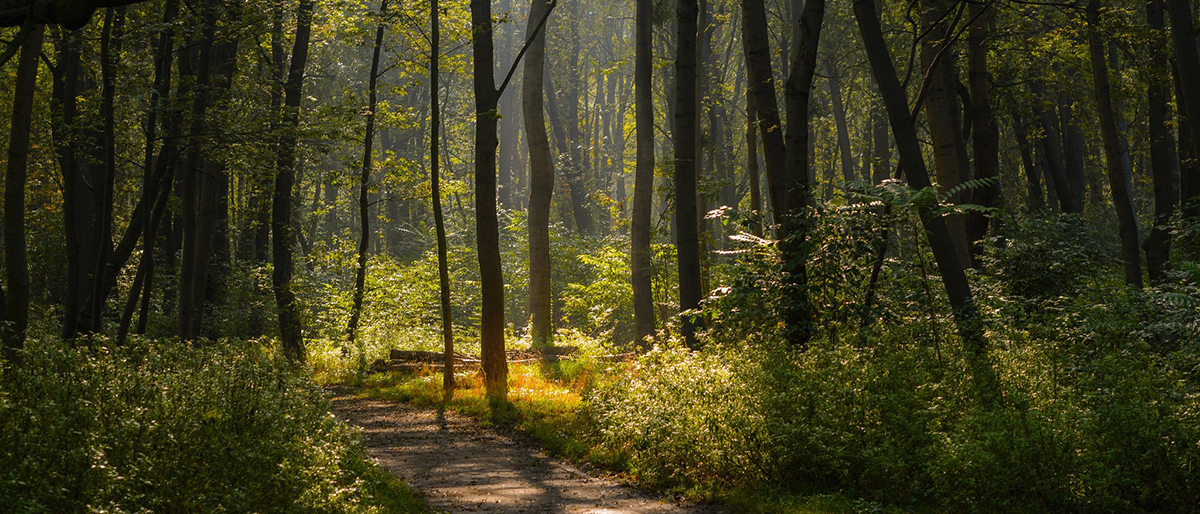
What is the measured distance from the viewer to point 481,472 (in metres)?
9.41

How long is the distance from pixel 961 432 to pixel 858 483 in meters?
0.98

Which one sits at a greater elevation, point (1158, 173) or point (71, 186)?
point (1158, 173)

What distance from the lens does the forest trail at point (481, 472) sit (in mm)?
7809

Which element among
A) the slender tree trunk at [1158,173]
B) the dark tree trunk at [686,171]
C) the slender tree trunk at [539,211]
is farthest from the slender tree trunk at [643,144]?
the slender tree trunk at [1158,173]

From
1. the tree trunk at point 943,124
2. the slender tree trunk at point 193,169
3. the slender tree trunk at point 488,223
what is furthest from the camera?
the slender tree trunk at point 488,223

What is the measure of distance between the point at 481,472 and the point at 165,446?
4.25 m

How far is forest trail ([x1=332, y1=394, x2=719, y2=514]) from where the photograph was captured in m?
7.81

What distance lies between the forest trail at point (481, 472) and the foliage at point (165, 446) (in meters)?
0.75

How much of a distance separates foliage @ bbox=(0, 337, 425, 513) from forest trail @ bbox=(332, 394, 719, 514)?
746 millimetres

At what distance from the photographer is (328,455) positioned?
7.04 meters

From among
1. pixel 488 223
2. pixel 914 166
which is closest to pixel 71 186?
pixel 488 223

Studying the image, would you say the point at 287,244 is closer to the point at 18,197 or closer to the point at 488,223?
the point at 488,223

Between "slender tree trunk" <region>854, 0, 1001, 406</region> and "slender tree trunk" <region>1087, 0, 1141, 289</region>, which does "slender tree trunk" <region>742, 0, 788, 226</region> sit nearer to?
"slender tree trunk" <region>854, 0, 1001, 406</region>

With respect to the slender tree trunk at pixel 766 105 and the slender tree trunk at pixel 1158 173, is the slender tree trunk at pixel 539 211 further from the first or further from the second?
the slender tree trunk at pixel 1158 173
